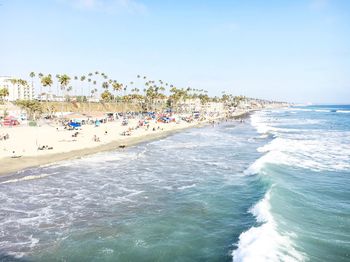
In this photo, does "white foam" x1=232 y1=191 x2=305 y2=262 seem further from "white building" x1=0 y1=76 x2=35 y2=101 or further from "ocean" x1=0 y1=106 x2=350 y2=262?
"white building" x1=0 y1=76 x2=35 y2=101

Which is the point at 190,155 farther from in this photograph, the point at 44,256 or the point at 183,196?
the point at 44,256

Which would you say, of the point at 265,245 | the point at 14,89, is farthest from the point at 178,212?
the point at 14,89

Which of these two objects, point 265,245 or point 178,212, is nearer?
point 265,245

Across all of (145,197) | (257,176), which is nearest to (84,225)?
(145,197)

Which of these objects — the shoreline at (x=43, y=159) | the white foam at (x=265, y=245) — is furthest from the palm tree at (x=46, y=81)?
the white foam at (x=265, y=245)

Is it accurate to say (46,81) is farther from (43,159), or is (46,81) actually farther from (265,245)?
(265,245)

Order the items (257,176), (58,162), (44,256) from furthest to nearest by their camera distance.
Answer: (58,162), (257,176), (44,256)

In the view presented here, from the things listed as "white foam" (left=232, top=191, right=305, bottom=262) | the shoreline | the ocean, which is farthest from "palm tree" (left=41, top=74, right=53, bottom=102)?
"white foam" (left=232, top=191, right=305, bottom=262)
